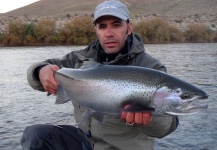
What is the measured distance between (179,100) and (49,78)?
4.16ft

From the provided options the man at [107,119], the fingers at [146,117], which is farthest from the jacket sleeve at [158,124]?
the fingers at [146,117]

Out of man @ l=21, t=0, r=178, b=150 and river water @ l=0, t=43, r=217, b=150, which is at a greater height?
man @ l=21, t=0, r=178, b=150

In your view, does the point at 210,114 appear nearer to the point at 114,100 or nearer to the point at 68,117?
the point at 68,117

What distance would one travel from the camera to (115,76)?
291 cm

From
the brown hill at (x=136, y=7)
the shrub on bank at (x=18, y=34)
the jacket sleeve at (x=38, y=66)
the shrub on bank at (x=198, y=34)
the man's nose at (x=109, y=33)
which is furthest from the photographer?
the brown hill at (x=136, y=7)

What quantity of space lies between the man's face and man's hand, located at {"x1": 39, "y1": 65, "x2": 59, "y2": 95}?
560 millimetres

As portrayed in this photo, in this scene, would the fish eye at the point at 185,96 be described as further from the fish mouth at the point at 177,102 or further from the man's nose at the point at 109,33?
the man's nose at the point at 109,33

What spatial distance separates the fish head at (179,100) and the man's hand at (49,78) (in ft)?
3.48

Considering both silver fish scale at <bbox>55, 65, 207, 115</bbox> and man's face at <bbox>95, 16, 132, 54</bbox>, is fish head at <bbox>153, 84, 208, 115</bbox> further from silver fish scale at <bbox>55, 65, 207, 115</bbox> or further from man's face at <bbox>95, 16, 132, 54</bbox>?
man's face at <bbox>95, 16, 132, 54</bbox>

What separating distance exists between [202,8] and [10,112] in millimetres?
79660

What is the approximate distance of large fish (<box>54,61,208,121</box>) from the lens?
2701mm

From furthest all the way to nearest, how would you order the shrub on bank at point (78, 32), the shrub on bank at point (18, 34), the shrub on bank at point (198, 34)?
the shrub on bank at point (198, 34), the shrub on bank at point (78, 32), the shrub on bank at point (18, 34)

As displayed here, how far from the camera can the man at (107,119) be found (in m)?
3.37

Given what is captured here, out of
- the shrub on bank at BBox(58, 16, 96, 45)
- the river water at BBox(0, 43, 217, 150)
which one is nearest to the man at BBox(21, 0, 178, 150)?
the river water at BBox(0, 43, 217, 150)
